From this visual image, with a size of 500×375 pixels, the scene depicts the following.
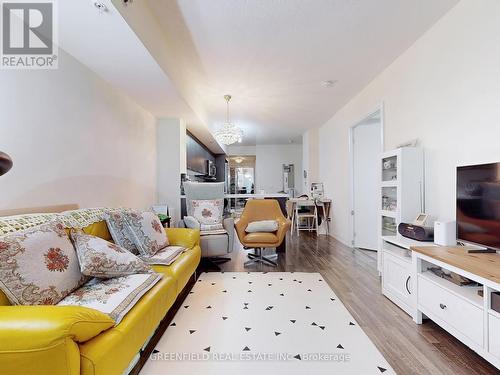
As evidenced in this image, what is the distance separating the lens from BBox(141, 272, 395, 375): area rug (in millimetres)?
1531

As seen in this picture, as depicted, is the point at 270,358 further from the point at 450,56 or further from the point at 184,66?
the point at 184,66

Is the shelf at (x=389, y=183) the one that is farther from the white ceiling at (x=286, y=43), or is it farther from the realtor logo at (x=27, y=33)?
the realtor logo at (x=27, y=33)

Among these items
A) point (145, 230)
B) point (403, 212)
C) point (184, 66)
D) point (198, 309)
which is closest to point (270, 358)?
point (198, 309)

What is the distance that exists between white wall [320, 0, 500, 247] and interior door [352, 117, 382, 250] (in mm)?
1035

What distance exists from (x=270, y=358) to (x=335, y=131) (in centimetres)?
464

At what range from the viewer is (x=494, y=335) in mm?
1382

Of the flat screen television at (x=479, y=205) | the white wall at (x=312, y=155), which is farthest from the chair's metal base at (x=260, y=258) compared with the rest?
the white wall at (x=312, y=155)

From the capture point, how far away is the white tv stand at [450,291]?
1.42 m

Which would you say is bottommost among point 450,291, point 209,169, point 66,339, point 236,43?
point 450,291

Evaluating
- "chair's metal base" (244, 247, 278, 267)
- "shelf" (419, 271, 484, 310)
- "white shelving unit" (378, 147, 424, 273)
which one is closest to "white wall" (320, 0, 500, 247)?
"white shelving unit" (378, 147, 424, 273)

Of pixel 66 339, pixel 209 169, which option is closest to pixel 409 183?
pixel 66 339

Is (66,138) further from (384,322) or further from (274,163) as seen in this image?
(274,163)

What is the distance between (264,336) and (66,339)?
4.33 ft

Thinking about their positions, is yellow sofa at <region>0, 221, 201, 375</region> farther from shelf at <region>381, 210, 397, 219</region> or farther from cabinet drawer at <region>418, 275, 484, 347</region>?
shelf at <region>381, 210, 397, 219</region>
